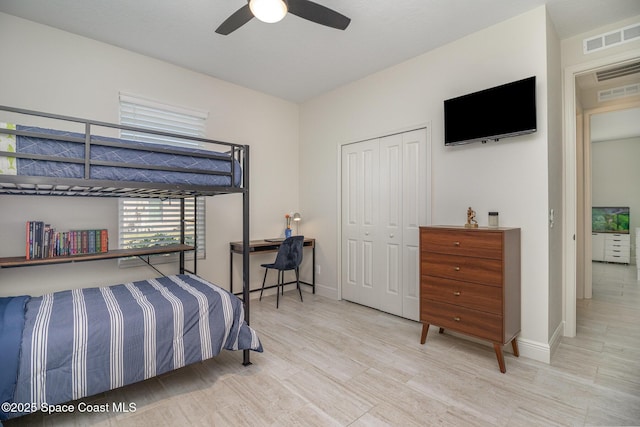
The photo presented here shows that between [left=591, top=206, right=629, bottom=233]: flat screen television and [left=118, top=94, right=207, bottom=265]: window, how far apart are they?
7.82 metres

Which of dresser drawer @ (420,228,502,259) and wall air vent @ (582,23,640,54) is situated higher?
wall air vent @ (582,23,640,54)

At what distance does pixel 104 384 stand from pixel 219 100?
3159 mm

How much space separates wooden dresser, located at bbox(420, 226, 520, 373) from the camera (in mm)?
2277

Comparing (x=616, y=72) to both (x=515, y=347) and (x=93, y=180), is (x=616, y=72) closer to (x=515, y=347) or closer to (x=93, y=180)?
(x=515, y=347)

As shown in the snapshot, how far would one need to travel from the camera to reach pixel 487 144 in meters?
2.76

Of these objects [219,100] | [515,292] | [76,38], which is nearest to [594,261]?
[515,292]

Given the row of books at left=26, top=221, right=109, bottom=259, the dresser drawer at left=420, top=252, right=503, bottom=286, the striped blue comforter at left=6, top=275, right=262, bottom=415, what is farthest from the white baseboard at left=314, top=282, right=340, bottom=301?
the row of books at left=26, top=221, right=109, bottom=259

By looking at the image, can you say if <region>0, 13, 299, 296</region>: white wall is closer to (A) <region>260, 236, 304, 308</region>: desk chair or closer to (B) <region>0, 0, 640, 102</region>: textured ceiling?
(B) <region>0, 0, 640, 102</region>: textured ceiling

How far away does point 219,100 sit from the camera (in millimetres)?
3832

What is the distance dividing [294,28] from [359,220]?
2.20 meters

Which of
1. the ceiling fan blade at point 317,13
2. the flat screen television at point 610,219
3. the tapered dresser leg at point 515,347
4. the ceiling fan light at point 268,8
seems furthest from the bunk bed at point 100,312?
the flat screen television at point 610,219

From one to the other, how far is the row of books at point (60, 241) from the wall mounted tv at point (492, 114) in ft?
10.9

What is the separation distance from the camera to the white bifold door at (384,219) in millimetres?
3287

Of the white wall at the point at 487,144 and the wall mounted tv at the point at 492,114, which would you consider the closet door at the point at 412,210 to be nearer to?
the white wall at the point at 487,144
